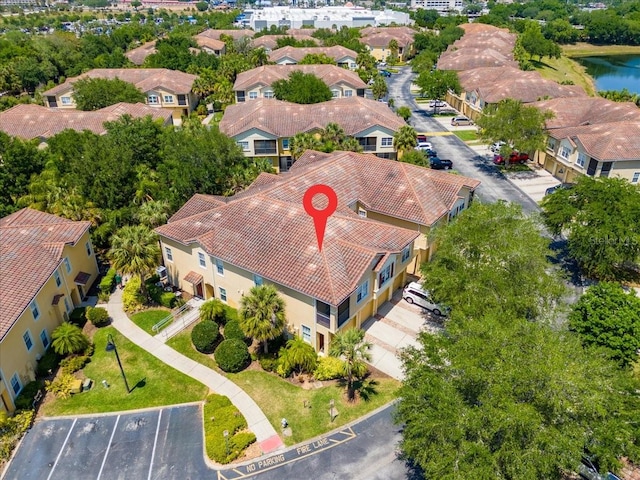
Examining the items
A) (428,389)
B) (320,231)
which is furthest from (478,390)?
(320,231)

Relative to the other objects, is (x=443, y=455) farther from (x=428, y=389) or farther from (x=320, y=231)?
(x=320, y=231)

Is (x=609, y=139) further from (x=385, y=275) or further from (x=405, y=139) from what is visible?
(x=385, y=275)

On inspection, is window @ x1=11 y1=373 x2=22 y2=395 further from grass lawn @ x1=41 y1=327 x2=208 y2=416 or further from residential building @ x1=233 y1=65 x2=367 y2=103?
residential building @ x1=233 y1=65 x2=367 y2=103

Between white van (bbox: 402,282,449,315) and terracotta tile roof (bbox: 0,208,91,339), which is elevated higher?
terracotta tile roof (bbox: 0,208,91,339)

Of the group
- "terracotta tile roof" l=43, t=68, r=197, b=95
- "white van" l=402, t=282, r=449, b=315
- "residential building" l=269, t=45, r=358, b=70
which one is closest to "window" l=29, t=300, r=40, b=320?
"white van" l=402, t=282, r=449, b=315

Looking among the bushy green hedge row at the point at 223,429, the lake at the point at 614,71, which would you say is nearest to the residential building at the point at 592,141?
the bushy green hedge row at the point at 223,429

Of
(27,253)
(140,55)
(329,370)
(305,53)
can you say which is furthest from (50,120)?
(305,53)

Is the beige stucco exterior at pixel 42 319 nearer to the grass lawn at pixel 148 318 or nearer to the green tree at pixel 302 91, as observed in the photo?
the grass lawn at pixel 148 318
